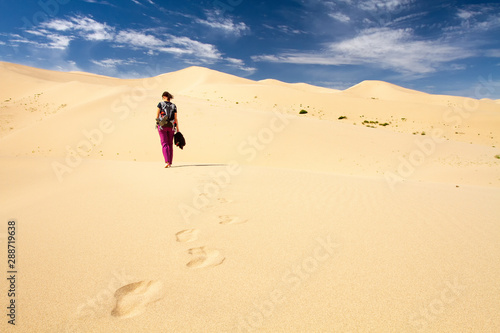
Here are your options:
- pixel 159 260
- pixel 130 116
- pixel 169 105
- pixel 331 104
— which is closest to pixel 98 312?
pixel 159 260

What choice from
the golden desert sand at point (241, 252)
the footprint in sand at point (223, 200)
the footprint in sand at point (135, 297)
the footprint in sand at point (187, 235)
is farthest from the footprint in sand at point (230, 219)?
the footprint in sand at point (135, 297)

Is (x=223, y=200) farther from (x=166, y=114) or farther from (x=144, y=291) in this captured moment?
(x=166, y=114)

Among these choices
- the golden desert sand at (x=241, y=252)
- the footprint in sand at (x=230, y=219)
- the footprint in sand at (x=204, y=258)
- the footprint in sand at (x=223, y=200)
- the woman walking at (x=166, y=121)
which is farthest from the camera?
the woman walking at (x=166, y=121)

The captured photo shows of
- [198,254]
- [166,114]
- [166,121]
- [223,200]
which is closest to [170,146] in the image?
[166,121]

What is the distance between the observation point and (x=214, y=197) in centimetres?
403

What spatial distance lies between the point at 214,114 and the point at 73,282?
13195mm

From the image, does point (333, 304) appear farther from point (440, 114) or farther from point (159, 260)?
point (440, 114)

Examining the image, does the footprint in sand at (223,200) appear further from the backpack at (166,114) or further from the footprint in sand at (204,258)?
the backpack at (166,114)

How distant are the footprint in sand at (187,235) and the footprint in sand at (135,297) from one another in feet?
2.24

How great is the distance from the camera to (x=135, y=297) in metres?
1.71

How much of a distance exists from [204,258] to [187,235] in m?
0.50

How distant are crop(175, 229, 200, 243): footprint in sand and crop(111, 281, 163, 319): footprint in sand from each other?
0.68 meters

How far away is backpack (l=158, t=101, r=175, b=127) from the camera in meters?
6.87

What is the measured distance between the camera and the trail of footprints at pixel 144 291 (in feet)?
5.21
